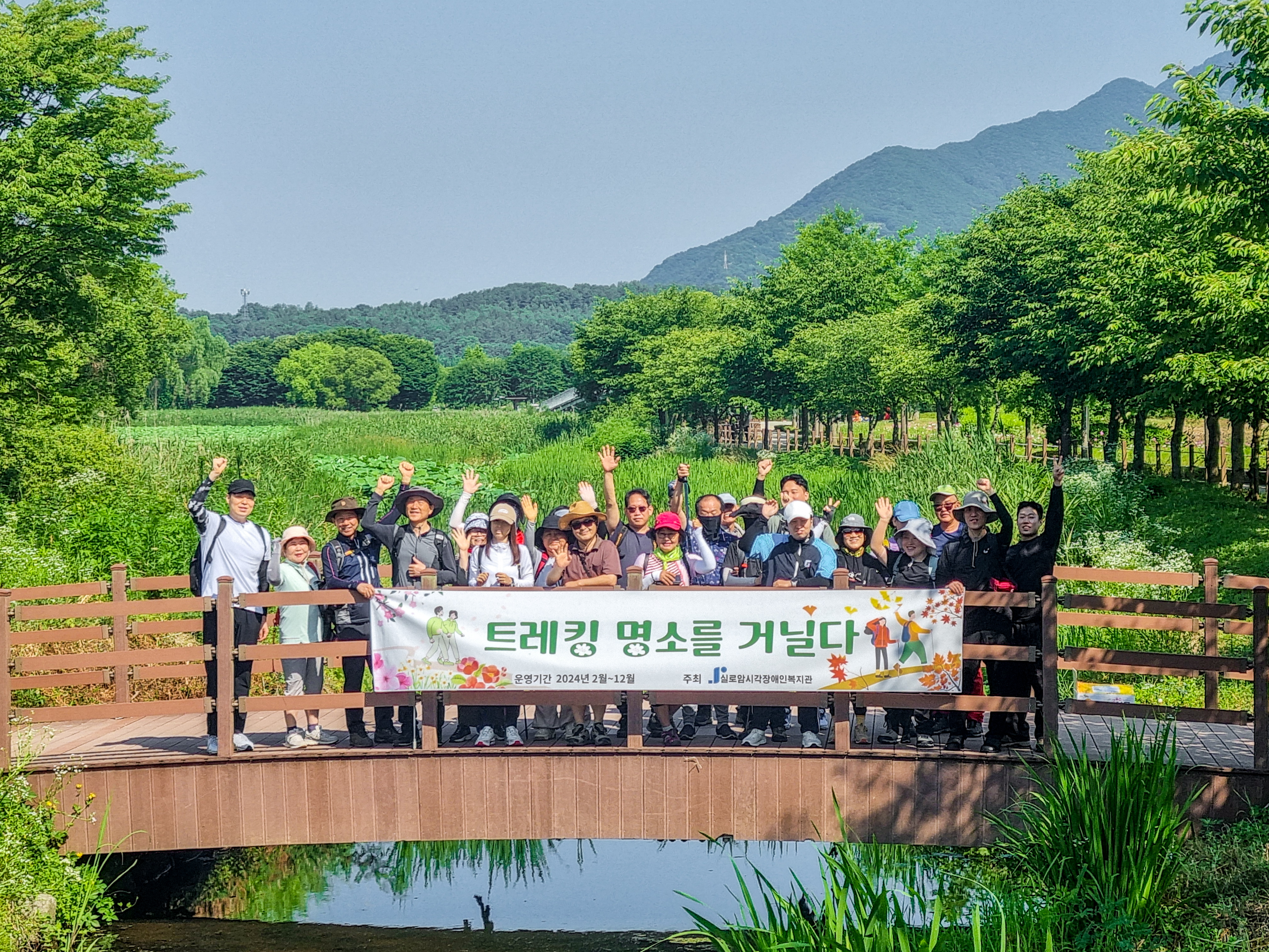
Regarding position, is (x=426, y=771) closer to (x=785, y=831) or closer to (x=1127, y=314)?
(x=785, y=831)

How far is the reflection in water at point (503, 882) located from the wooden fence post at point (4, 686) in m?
2.05

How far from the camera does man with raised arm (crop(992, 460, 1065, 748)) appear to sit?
27.5ft

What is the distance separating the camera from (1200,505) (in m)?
25.4

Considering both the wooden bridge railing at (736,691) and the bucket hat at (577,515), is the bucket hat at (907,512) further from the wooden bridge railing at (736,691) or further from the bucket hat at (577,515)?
the bucket hat at (577,515)

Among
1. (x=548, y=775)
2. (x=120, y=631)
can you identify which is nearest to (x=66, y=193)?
(x=120, y=631)

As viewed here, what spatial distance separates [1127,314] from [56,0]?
74.6 ft

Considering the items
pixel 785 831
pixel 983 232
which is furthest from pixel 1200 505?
pixel 785 831

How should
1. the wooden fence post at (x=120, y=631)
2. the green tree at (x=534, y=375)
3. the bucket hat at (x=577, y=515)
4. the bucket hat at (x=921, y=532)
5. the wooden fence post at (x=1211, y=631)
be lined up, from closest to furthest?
the bucket hat at (x=921, y=532), the bucket hat at (x=577, y=515), the wooden fence post at (x=1211, y=631), the wooden fence post at (x=120, y=631), the green tree at (x=534, y=375)

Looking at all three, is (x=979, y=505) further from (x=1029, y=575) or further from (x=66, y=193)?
(x=66, y=193)

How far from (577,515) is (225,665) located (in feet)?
8.21

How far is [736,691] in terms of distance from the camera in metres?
8.34

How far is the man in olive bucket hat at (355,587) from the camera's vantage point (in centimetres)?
851

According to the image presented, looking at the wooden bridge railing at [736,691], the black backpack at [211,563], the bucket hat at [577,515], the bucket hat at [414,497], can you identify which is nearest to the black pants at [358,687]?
the wooden bridge railing at [736,691]

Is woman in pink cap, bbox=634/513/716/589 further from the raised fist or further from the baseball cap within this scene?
the baseball cap
